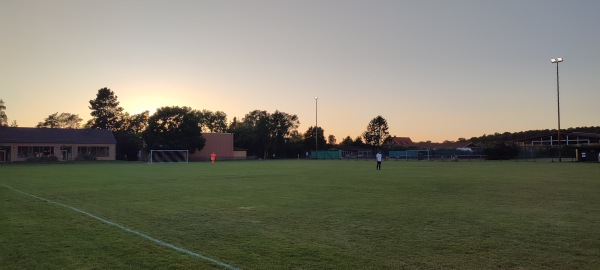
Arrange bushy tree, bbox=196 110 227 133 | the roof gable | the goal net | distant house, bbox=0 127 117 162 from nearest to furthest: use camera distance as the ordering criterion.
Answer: distant house, bbox=0 127 117 162 < the roof gable < the goal net < bushy tree, bbox=196 110 227 133

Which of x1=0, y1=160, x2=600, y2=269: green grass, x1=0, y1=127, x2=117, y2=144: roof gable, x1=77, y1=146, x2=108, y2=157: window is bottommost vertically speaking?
x1=0, y1=160, x2=600, y2=269: green grass

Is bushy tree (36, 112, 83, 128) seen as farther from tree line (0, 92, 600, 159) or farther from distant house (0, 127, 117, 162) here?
distant house (0, 127, 117, 162)

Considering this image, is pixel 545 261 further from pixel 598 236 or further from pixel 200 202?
pixel 200 202

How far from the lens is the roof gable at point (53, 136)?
69938 millimetres

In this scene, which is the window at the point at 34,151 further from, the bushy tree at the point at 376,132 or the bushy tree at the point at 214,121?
the bushy tree at the point at 376,132

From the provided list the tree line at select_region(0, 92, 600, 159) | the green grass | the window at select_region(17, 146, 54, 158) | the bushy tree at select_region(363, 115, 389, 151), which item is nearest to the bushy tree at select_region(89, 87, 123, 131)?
the tree line at select_region(0, 92, 600, 159)

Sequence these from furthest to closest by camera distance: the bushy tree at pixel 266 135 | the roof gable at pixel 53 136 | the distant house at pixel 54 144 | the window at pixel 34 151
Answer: the bushy tree at pixel 266 135 < the roof gable at pixel 53 136 < the window at pixel 34 151 < the distant house at pixel 54 144

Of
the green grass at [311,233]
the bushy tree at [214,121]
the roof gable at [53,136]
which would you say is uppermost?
the bushy tree at [214,121]

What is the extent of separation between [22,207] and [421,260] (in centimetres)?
1218

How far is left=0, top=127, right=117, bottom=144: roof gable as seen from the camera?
69.9m

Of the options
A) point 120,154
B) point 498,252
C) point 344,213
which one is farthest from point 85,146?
point 498,252

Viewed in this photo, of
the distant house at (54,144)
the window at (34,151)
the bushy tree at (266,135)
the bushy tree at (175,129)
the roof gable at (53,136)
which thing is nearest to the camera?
the distant house at (54,144)

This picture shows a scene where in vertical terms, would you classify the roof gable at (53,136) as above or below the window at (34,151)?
above

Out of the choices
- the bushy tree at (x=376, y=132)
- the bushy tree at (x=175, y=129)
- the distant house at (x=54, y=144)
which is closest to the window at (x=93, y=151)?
the distant house at (x=54, y=144)
